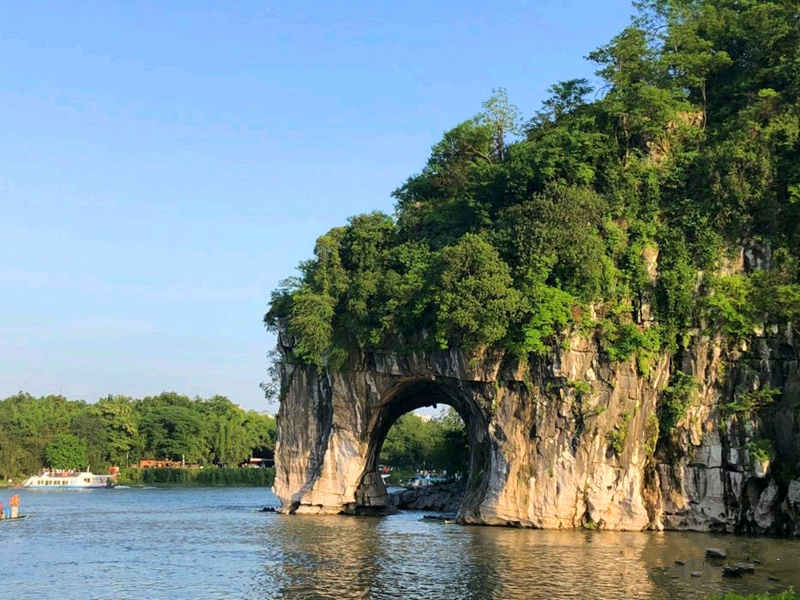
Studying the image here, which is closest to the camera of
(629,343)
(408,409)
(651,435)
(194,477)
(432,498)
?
(629,343)

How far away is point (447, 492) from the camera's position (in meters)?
57.3

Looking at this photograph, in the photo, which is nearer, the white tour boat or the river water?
the river water

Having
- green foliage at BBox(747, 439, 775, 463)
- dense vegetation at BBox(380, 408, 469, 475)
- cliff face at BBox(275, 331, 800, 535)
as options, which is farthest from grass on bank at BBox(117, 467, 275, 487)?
green foliage at BBox(747, 439, 775, 463)

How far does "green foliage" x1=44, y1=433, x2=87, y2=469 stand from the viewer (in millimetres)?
93250

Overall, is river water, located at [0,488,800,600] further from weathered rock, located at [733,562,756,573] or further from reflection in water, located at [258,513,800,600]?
weathered rock, located at [733,562,756,573]

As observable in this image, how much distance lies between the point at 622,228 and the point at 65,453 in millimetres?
71893

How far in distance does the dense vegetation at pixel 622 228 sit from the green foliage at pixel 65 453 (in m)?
57.0

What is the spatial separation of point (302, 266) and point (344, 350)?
245 inches

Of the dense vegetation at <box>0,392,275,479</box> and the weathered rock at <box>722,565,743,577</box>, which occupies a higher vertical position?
the dense vegetation at <box>0,392,275,479</box>

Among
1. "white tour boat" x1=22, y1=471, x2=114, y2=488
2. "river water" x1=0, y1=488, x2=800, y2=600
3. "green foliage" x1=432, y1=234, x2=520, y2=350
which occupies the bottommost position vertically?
"white tour boat" x1=22, y1=471, x2=114, y2=488

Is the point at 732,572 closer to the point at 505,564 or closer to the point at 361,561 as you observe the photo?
the point at 505,564

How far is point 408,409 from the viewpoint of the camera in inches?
2146

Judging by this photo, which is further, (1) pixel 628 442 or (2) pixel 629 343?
(2) pixel 629 343

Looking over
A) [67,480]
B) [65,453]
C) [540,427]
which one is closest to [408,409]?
[540,427]
